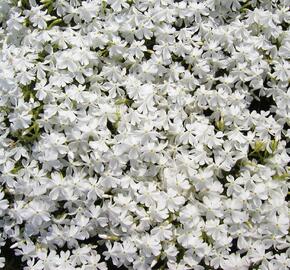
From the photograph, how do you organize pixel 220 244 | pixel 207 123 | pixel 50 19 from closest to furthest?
1. pixel 220 244
2. pixel 207 123
3. pixel 50 19

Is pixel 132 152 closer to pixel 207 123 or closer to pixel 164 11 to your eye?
pixel 207 123

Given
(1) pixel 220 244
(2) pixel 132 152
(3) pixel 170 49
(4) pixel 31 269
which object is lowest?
(4) pixel 31 269

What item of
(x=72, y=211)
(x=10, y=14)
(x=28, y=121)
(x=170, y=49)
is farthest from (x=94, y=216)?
(x=10, y=14)

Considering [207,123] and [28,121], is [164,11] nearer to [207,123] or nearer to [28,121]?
[207,123]

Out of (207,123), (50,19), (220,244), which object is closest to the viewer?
(220,244)

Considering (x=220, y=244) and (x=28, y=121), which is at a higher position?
(x=28, y=121)

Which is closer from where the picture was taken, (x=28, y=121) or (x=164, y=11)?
(x=28, y=121)
